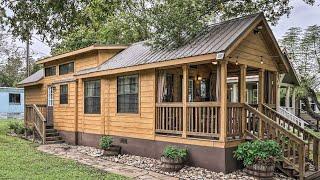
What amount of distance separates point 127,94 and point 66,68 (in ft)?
16.7

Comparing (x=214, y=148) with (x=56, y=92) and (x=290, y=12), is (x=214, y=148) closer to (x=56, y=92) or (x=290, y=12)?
(x=290, y=12)

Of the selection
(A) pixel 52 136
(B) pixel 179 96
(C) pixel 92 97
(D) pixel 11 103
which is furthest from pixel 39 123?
(D) pixel 11 103

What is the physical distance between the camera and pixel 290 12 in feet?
43.7

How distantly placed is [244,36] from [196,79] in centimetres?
363

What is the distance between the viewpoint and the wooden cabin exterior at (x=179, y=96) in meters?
8.52

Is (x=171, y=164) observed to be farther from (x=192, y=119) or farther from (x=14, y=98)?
(x=14, y=98)

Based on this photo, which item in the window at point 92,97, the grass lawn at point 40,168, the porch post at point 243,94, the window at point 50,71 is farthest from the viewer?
the window at point 50,71

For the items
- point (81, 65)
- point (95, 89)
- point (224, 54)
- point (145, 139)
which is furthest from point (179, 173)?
point (81, 65)

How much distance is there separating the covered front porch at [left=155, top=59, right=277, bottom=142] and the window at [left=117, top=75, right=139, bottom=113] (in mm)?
1064

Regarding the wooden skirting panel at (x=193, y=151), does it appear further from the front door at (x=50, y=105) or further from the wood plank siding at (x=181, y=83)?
the front door at (x=50, y=105)

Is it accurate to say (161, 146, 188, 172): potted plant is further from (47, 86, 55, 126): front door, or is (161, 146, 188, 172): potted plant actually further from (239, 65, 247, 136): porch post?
(47, 86, 55, 126): front door

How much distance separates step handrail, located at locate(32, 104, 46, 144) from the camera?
14695mm

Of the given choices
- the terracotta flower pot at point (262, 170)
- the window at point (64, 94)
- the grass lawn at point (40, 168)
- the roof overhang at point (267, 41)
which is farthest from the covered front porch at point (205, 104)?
the window at point (64, 94)

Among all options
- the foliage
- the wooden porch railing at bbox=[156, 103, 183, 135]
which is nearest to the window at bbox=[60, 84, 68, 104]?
the foliage
